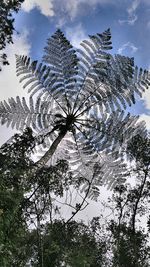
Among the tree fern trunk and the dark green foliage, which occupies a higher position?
the dark green foliage

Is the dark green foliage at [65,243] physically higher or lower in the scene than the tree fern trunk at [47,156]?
higher

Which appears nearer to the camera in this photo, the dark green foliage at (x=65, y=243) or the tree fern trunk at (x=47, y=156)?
the tree fern trunk at (x=47, y=156)

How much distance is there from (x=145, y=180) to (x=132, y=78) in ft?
43.4

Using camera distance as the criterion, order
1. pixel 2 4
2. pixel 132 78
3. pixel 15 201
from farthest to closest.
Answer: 1. pixel 2 4
2. pixel 132 78
3. pixel 15 201

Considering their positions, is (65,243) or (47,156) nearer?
(47,156)

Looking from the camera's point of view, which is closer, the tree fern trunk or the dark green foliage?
the tree fern trunk

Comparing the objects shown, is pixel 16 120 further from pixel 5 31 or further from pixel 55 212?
pixel 55 212

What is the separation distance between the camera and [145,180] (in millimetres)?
21000

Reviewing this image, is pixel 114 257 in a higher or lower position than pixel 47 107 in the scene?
higher

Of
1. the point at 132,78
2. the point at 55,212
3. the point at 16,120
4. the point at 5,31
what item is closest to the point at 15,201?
the point at 16,120

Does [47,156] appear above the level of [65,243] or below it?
below

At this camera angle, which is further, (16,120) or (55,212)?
(55,212)

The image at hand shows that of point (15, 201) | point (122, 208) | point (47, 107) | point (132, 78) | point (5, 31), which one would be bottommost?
point (15, 201)

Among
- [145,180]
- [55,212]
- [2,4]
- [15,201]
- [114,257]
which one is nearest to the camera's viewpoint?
[15,201]
